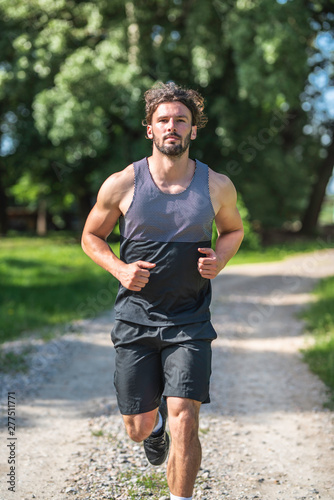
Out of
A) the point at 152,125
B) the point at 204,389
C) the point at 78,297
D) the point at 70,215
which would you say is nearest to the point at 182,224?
the point at 152,125

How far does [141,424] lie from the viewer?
11.4 feet

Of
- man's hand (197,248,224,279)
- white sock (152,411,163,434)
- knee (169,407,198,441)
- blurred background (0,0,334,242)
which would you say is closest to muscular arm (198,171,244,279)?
man's hand (197,248,224,279)

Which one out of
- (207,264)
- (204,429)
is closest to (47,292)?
(204,429)

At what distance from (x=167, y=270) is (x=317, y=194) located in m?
27.6

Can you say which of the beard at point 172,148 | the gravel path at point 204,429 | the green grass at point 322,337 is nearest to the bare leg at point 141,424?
the gravel path at point 204,429

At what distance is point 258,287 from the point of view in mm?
13961

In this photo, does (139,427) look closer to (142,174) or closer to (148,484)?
(148,484)

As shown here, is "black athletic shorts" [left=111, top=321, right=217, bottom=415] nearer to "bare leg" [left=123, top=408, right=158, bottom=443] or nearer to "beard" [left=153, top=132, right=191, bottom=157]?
"bare leg" [left=123, top=408, right=158, bottom=443]

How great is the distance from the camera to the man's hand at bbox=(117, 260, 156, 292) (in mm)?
3165

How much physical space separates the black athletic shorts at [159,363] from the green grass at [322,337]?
277 centimetres

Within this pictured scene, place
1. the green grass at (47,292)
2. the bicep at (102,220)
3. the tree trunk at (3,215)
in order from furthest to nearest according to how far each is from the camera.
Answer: the tree trunk at (3,215), the green grass at (47,292), the bicep at (102,220)

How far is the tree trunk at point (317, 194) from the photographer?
1145 inches

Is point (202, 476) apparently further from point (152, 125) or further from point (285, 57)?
point (285, 57)

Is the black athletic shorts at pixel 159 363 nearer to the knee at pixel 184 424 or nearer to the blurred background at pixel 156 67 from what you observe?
the knee at pixel 184 424
